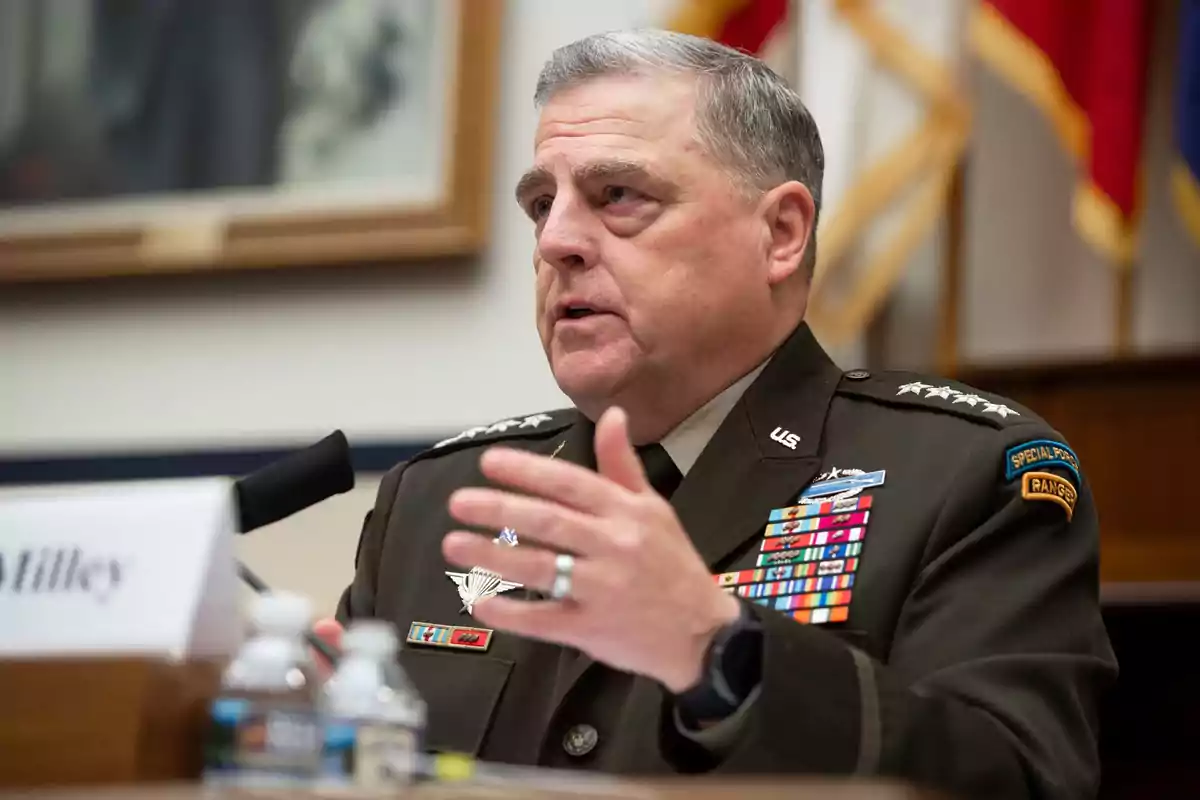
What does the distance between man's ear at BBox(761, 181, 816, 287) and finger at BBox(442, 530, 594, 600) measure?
829 mm

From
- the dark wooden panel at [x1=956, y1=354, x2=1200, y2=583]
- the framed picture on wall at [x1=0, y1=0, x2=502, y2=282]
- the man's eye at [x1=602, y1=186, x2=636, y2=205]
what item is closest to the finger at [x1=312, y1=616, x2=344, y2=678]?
the man's eye at [x1=602, y1=186, x2=636, y2=205]

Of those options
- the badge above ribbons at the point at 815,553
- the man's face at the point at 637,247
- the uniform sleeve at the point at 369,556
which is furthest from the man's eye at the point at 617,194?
the uniform sleeve at the point at 369,556

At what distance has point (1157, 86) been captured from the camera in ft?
9.71

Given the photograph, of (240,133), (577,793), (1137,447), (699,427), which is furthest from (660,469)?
(240,133)

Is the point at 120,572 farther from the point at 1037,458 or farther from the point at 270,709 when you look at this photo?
the point at 1037,458

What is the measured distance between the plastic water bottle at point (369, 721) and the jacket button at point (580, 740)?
468 millimetres

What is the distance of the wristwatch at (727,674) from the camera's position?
115 centimetres

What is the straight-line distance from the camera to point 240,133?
11.1 ft

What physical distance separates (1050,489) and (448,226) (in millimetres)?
1814

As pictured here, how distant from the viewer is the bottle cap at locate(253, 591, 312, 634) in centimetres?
105

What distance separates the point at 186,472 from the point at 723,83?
5.68 feet

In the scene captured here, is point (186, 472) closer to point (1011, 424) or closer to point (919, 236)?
point (919, 236)

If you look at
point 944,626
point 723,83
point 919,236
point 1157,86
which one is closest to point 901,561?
point 944,626

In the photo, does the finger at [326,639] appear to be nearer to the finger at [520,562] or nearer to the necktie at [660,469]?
the finger at [520,562]
